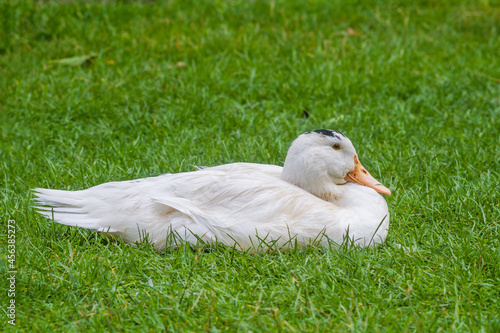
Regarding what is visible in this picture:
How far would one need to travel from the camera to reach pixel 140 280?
130 inches

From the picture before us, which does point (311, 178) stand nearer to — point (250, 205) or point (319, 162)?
point (319, 162)

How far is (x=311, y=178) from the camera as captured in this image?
383 centimetres

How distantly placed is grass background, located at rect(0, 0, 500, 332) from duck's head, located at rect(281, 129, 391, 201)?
521 mm

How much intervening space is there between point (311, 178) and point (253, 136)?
1.74m

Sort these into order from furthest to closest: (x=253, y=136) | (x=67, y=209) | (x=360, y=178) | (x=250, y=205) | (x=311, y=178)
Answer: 1. (x=253, y=136)
2. (x=360, y=178)
3. (x=311, y=178)
4. (x=67, y=209)
5. (x=250, y=205)

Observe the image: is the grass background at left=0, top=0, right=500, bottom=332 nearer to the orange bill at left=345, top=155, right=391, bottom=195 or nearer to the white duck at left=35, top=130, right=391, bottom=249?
the white duck at left=35, top=130, right=391, bottom=249

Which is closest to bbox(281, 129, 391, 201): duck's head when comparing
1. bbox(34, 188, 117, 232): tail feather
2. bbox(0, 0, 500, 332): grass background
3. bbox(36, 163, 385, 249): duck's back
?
bbox(36, 163, 385, 249): duck's back

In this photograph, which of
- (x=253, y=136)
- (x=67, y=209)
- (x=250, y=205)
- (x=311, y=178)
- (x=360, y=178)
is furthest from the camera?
(x=253, y=136)

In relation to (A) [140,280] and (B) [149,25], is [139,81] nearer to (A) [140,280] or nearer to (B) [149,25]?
(B) [149,25]

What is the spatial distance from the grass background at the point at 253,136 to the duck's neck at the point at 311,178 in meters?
0.50

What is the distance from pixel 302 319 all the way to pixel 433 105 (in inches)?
147

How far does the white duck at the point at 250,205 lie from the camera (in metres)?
3.54

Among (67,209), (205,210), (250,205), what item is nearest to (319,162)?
(250,205)

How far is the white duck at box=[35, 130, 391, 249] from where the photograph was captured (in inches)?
139
